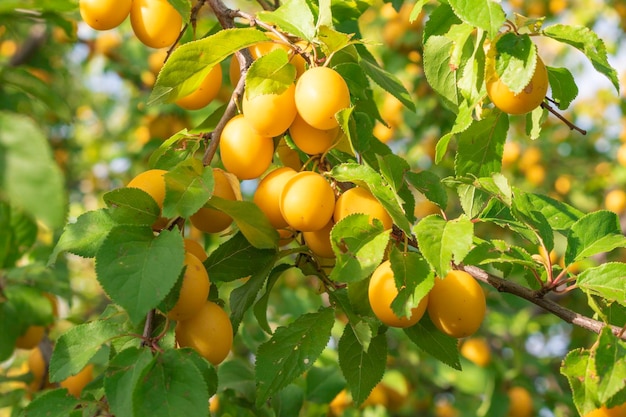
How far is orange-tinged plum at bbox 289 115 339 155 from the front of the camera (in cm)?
96

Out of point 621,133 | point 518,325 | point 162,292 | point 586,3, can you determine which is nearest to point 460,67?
point 162,292

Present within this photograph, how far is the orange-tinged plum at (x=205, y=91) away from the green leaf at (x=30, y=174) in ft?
1.89

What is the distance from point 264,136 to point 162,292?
0.30m

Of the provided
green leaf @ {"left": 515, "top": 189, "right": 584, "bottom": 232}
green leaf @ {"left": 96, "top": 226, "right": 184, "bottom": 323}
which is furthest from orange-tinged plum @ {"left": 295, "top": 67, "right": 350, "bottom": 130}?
green leaf @ {"left": 515, "top": 189, "right": 584, "bottom": 232}

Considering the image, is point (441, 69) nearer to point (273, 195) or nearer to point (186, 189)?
point (273, 195)

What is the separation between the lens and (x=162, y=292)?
0.75 m

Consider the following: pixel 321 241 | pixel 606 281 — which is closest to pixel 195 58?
pixel 321 241

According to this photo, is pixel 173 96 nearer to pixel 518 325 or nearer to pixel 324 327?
pixel 324 327

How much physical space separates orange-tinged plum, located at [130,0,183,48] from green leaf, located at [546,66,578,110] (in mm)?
616

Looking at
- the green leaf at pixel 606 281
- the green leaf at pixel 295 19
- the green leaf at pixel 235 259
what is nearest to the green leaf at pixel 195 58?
the green leaf at pixel 295 19

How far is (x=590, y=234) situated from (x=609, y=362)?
213 mm

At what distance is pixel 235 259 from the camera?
991 mm

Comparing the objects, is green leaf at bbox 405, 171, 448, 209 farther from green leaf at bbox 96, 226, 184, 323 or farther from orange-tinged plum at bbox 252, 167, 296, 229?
green leaf at bbox 96, 226, 184, 323

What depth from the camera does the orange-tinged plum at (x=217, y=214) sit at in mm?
950
